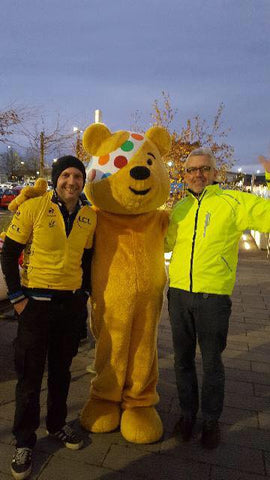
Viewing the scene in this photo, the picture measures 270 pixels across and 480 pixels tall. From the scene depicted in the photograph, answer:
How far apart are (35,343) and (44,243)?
64 cm

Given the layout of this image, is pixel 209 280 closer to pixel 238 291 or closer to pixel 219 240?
pixel 219 240

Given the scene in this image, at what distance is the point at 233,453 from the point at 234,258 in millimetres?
1347

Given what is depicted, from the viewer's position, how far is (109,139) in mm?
3121

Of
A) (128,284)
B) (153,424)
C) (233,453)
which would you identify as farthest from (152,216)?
(233,453)

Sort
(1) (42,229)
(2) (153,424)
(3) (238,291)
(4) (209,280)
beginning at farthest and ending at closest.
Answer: (3) (238,291) → (2) (153,424) → (4) (209,280) → (1) (42,229)

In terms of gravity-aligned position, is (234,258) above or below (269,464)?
above

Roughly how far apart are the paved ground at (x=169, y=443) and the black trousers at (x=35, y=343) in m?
0.30

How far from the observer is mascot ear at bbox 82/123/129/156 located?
306cm

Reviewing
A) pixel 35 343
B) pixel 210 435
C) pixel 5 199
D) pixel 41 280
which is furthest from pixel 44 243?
pixel 5 199

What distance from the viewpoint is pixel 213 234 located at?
2.76 meters

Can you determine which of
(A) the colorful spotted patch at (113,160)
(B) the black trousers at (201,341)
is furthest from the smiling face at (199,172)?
(B) the black trousers at (201,341)

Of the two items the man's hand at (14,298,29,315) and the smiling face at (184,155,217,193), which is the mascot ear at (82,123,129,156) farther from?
the man's hand at (14,298,29,315)

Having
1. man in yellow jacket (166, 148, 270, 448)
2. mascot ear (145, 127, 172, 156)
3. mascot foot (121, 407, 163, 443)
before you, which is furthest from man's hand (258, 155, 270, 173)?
mascot foot (121, 407, 163, 443)

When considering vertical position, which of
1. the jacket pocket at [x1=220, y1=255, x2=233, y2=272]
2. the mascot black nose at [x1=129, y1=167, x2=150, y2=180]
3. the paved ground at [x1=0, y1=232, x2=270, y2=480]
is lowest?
the paved ground at [x1=0, y1=232, x2=270, y2=480]
